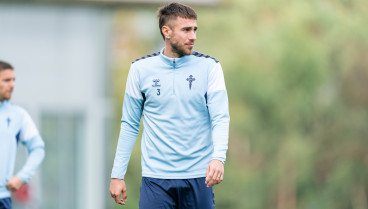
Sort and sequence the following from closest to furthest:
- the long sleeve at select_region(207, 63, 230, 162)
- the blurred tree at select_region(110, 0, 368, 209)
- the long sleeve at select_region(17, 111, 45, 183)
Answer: the long sleeve at select_region(207, 63, 230, 162), the long sleeve at select_region(17, 111, 45, 183), the blurred tree at select_region(110, 0, 368, 209)

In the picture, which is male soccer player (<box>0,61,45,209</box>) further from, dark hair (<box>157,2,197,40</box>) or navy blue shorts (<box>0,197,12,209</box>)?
dark hair (<box>157,2,197,40</box>)

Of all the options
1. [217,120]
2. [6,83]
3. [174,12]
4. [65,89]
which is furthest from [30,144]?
[65,89]

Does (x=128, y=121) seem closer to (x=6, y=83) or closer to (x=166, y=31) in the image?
(x=166, y=31)

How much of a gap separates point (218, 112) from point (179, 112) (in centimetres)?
28

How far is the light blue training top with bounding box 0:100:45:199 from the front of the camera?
8.18 m

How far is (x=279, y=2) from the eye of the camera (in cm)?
4272

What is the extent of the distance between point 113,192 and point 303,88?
3385cm

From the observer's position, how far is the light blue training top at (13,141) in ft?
26.8

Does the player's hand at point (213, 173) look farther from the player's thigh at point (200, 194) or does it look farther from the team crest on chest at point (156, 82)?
the team crest on chest at point (156, 82)

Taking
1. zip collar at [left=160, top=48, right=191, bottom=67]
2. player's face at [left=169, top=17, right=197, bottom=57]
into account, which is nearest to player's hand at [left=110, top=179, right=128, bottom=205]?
zip collar at [left=160, top=48, right=191, bottom=67]

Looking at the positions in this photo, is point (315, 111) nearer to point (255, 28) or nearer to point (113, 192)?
point (255, 28)

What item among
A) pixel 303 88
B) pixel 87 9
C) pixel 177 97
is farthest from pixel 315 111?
pixel 177 97

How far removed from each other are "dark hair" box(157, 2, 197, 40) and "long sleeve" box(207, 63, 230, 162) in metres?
0.42

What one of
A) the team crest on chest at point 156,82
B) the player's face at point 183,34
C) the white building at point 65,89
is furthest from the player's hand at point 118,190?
the white building at point 65,89
